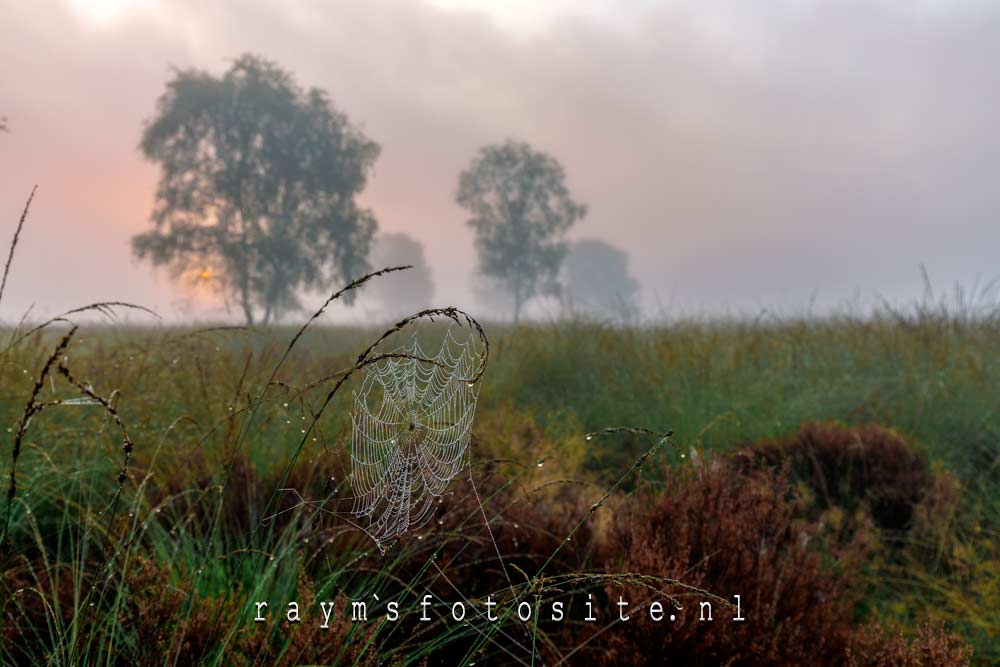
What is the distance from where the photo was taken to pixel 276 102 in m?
33.5

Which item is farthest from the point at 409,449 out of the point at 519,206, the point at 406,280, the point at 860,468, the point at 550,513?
→ the point at 406,280

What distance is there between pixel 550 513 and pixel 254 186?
104 feet

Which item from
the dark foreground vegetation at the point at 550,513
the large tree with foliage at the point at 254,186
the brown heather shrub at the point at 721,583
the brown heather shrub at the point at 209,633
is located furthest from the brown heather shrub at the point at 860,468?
the large tree with foliage at the point at 254,186

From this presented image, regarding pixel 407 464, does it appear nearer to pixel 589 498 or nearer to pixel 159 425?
pixel 589 498

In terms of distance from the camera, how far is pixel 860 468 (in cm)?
539

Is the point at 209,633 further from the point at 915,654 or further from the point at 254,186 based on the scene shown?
the point at 254,186

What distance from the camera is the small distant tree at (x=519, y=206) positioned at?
47.6m

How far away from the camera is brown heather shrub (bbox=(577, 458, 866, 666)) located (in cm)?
239

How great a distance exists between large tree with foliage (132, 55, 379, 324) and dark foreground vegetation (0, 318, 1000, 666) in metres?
26.1

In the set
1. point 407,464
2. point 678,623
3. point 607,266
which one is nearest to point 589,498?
point 678,623

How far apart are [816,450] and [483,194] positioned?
A: 143 ft

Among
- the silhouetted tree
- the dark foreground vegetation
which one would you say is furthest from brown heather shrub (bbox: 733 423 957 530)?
the silhouetted tree

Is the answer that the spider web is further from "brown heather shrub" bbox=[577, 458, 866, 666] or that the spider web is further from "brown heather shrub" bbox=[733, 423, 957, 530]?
"brown heather shrub" bbox=[733, 423, 957, 530]

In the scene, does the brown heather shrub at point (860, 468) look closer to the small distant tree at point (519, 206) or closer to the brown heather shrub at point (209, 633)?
the brown heather shrub at point (209, 633)
